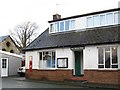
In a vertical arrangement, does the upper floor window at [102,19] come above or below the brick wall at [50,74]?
above

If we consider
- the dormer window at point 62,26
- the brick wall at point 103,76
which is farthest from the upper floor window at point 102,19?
the brick wall at point 103,76

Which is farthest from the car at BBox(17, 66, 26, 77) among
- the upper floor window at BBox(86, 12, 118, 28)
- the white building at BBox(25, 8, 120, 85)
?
the upper floor window at BBox(86, 12, 118, 28)

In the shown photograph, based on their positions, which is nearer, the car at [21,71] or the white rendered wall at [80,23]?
the white rendered wall at [80,23]

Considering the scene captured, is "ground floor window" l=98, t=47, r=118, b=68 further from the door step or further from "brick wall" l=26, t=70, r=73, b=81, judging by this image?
"brick wall" l=26, t=70, r=73, b=81

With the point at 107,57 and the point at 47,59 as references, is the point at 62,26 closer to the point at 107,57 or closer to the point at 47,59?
the point at 47,59

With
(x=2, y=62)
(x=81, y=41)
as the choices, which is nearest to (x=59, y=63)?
(x=81, y=41)

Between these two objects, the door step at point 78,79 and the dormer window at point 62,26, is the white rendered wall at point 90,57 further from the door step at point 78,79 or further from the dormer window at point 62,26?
the dormer window at point 62,26

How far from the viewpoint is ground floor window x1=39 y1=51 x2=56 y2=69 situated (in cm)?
A: 2678

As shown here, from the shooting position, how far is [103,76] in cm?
2177

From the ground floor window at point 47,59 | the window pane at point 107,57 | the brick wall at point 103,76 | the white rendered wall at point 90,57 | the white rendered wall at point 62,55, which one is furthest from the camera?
the ground floor window at point 47,59

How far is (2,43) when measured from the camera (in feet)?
173

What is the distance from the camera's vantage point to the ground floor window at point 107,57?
21.6 meters

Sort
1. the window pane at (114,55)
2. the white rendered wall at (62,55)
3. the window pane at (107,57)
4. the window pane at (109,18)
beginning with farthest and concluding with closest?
the white rendered wall at (62,55) < the window pane at (109,18) < the window pane at (107,57) < the window pane at (114,55)

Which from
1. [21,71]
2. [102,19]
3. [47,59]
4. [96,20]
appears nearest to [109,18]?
[102,19]
